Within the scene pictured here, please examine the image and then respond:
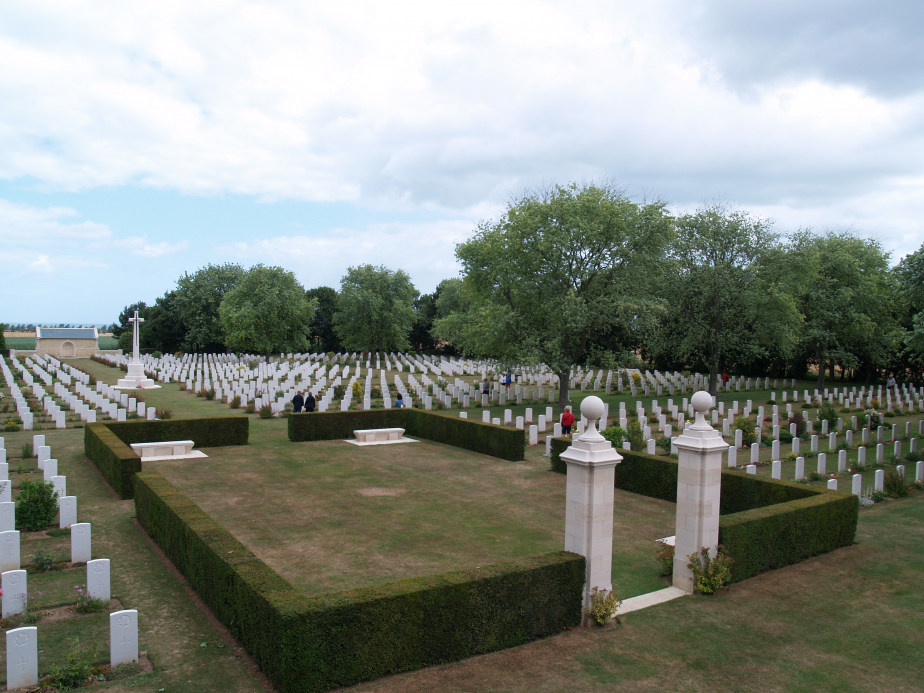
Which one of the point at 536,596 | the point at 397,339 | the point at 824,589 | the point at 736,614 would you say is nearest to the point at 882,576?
the point at 824,589

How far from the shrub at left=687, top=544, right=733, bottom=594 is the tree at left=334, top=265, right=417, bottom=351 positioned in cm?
5197

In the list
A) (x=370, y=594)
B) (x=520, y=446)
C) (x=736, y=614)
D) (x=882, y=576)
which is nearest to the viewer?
(x=370, y=594)

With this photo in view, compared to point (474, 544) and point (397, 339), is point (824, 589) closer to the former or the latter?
point (474, 544)

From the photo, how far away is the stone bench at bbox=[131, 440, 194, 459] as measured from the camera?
16.7 m

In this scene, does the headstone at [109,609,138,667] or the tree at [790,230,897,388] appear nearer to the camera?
the headstone at [109,609,138,667]

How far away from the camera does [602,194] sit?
2780 centimetres

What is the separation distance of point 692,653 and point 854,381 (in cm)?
4735

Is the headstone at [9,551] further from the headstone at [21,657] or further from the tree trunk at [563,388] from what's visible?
the tree trunk at [563,388]

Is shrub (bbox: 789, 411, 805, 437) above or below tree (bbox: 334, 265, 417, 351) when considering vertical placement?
below

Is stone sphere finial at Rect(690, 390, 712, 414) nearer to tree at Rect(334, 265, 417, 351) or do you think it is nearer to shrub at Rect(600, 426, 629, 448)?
shrub at Rect(600, 426, 629, 448)

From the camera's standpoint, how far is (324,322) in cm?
7338

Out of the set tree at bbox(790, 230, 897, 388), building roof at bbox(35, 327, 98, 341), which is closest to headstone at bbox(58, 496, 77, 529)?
tree at bbox(790, 230, 897, 388)

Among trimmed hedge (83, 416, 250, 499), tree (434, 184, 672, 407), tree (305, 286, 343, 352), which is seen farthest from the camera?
tree (305, 286, 343, 352)

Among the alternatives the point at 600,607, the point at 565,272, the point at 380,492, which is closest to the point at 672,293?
the point at 565,272
